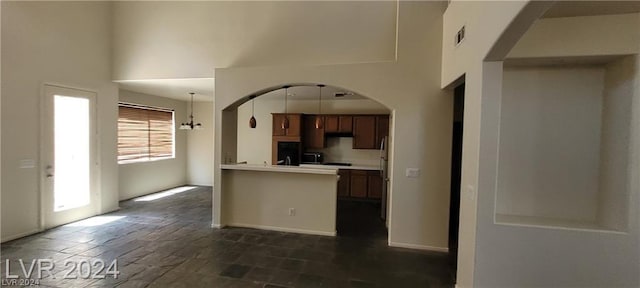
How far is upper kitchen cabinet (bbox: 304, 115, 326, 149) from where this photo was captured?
24.6ft

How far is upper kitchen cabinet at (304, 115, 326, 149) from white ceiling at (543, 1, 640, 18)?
18.1 feet

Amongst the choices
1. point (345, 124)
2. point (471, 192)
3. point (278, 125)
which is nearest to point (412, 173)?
point (471, 192)

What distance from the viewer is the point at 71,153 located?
4945 mm

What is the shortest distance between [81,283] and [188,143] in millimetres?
5881

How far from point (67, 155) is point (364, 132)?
19.8 ft

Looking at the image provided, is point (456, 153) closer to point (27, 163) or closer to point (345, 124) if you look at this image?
point (345, 124)

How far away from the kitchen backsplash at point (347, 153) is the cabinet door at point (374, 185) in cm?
59

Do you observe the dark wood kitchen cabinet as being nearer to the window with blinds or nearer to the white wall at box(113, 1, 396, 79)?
the white wall at box(113, 1, 396, 79)

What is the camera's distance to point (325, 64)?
4.62 meters

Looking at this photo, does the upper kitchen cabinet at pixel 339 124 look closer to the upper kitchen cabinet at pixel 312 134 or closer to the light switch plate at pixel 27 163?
the upper kitchen cabinet at pixel 312 134

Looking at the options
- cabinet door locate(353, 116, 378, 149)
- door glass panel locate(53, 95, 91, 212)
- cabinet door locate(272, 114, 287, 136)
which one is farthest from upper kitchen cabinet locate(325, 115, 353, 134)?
door glass panel locate(53, 95, 91, 212)

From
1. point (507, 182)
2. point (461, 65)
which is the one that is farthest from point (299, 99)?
point (507, 182)

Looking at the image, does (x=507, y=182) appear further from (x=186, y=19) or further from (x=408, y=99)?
(x=186, y=19)

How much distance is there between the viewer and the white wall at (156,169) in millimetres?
6559
